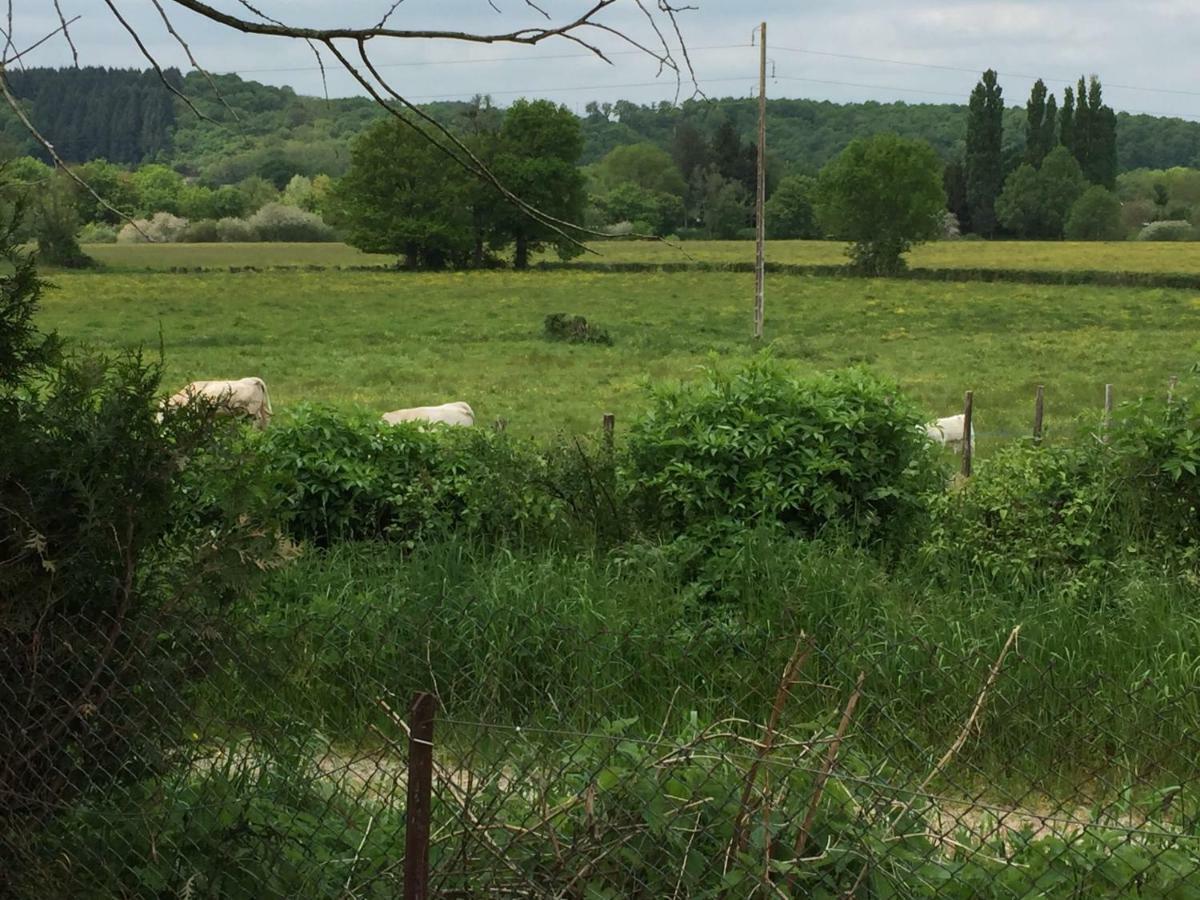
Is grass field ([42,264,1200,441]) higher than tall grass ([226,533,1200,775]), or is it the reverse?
tall grass ([226,533,1200,775])

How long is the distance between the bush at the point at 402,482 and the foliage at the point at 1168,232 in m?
89.4

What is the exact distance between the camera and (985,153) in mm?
99375

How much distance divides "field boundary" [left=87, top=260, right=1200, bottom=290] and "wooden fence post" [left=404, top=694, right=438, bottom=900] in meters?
55.2

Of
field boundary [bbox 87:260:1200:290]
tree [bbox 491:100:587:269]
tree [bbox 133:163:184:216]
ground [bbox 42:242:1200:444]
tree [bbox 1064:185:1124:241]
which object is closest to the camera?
ground [bbox 42:242:1200:444]

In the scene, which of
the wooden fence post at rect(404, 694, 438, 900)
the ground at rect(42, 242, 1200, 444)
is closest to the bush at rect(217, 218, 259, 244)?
the ground at rect(42, 242, 1200, 444)

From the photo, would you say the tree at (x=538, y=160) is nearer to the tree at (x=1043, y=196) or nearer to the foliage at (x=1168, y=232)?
the tree at (x=1043, y=196)

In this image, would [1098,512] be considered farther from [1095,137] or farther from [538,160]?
[1095,137]

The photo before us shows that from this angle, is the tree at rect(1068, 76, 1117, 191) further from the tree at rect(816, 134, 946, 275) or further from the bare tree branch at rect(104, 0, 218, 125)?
the bare tree branch at rect(104, 0, 218, 125)

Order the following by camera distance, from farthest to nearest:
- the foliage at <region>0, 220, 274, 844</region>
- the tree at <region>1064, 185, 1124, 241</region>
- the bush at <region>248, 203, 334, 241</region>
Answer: the tree at <region>1064, 185, 1124, 241</region> < the bush at <region>248, 203, 334, 241</region> < the foliage at <region>0, 220, 274, 844</region>

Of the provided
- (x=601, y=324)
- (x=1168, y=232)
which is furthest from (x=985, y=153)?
(x=601, y=324)

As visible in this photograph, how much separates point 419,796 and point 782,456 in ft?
18.3

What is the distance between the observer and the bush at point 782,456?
27.0 feet

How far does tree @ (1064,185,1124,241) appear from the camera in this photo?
302 ft

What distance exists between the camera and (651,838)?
11.7ft
